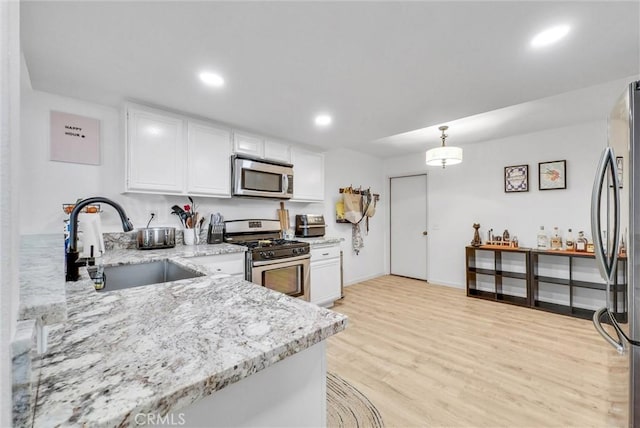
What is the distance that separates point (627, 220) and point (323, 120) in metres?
2.31

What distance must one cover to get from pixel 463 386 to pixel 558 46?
2.23 meters

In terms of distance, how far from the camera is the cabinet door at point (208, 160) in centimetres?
266

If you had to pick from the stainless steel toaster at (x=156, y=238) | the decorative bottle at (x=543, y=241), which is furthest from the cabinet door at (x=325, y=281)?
the decorative bottle at (x=543, y=241)

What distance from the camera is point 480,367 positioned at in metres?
2.13

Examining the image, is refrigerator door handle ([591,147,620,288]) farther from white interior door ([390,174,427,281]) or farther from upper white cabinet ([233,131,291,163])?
white interior door ([390,174,427,281])

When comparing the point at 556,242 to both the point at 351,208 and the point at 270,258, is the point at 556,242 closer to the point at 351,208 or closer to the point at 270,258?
the point at 351,208

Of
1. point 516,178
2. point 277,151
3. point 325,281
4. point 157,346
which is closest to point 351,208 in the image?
point 325,281

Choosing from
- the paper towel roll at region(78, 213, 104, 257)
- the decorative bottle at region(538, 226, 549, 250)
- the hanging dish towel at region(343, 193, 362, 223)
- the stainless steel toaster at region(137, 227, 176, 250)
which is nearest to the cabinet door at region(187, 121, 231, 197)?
the stainless steel toaster at region(137, 227, 176, 250)

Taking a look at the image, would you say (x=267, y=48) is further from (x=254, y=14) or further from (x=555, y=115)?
(x=555, y=115)

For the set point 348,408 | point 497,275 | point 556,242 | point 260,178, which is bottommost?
point 348,408

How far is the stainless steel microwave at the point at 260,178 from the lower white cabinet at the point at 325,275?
2.73 ft

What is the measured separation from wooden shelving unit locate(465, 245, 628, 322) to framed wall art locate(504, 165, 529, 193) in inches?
33.6

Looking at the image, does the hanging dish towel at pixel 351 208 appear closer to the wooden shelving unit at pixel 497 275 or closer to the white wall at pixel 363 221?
the white wall at pixel 363 221

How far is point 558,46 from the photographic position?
5.22ft
